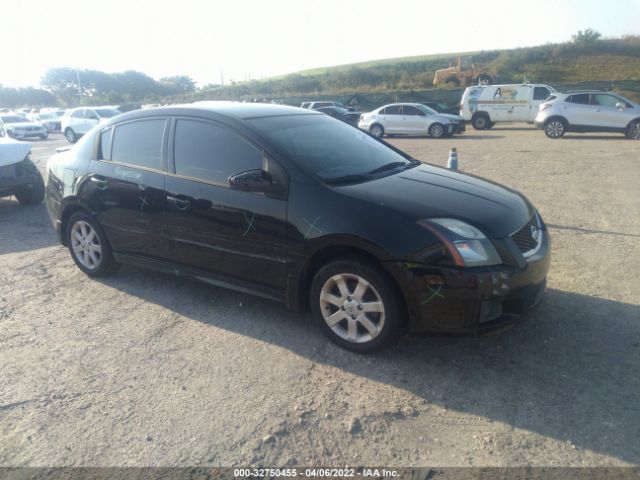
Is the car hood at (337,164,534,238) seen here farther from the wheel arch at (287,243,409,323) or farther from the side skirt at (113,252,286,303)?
the side skirt at (113,252,286,303)

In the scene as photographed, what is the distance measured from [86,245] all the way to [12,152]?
456 centimetres

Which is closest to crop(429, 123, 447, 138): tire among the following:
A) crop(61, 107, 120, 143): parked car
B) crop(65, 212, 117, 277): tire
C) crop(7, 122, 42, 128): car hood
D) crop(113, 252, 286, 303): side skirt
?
crop(61, 107, 120, 143): parked car

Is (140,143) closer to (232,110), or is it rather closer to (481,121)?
(232,110)

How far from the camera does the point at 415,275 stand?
3.11 m

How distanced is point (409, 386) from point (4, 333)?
3.18m

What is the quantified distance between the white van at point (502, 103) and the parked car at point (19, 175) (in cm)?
1949

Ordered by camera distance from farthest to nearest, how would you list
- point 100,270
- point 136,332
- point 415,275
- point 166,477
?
point 100,270, point 136,332, point 415,275, point 166,477

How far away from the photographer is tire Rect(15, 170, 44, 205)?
8.55 m

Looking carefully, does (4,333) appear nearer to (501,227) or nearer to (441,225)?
(441,225)

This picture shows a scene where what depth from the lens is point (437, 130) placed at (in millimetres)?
20672

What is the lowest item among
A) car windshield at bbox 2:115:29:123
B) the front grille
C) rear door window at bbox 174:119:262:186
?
car windshield at bbox 2:115:29:123

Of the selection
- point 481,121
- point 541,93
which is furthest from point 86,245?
point 541,93

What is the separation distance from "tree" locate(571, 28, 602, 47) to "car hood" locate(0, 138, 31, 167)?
51869 millimetres

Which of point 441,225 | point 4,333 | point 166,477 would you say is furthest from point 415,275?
point 4,333
